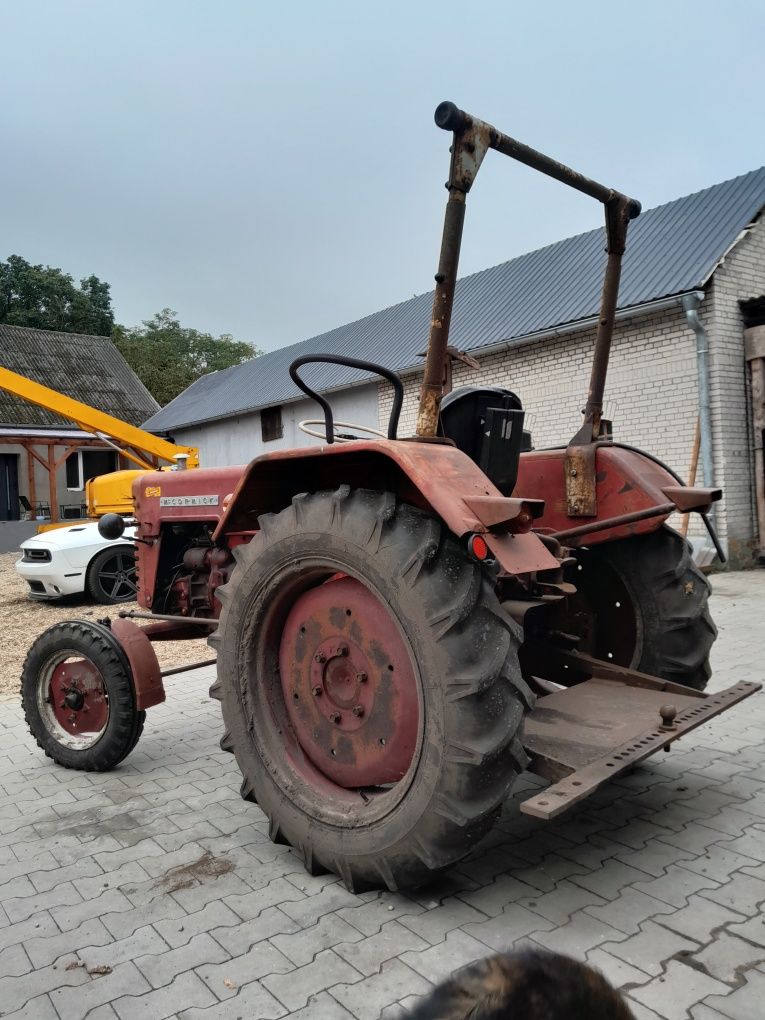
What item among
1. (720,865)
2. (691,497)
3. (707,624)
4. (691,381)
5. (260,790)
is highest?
(691,381)

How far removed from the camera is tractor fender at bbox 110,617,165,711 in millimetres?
3377

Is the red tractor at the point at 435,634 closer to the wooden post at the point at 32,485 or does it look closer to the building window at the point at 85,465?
the wooden post at the point at 32,485

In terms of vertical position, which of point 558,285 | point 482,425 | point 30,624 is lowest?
point 30,624

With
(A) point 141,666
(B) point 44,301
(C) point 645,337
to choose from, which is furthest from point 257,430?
(B) point 44,301

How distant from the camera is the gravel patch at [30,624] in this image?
6.29 meters

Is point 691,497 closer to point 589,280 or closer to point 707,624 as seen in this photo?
point 707,624

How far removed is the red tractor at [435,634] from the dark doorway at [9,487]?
20.0m

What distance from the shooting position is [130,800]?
10.5 feet

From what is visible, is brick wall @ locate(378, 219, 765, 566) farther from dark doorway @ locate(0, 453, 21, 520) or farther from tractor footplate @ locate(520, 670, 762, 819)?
dark doorway @ locate(0, 453, 21, 520)

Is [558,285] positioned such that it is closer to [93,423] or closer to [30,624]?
[93,423]

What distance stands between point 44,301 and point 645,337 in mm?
33256

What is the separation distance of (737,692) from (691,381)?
758cm

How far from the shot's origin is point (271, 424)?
18.3m

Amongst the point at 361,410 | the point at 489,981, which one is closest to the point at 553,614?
the point at 489,981
